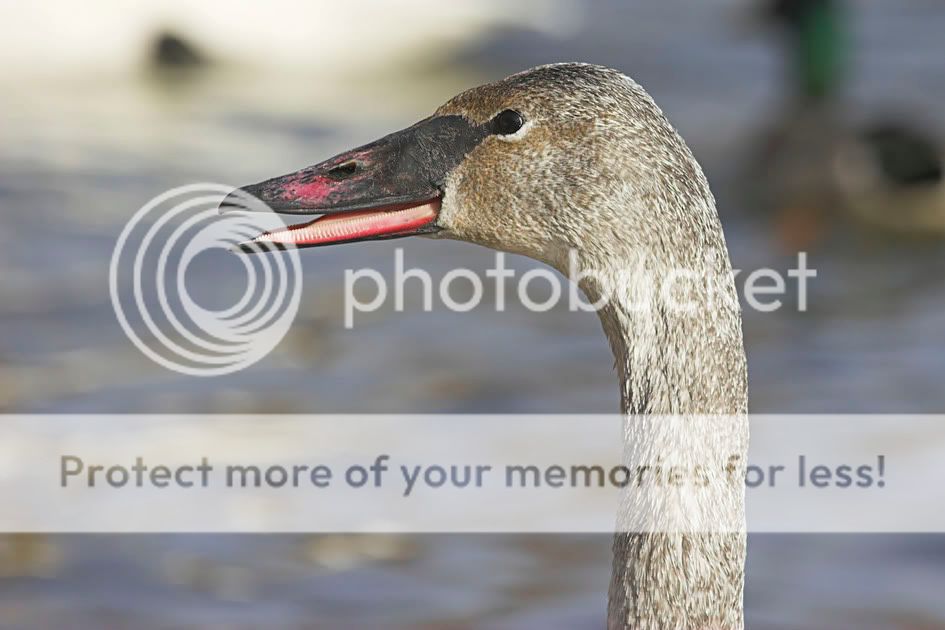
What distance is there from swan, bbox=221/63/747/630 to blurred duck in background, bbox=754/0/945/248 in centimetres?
701

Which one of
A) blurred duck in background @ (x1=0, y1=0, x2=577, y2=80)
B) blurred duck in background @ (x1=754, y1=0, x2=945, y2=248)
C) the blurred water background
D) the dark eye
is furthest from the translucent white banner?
blurred duck in background @ (x1=0, y1=0, x2=577, y2=80)

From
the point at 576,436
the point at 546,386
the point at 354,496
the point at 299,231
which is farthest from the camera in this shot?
the point at 546,386

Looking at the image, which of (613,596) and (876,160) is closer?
(613,596)

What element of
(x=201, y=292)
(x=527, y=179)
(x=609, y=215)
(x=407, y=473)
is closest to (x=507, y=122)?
(x=527, y=179)

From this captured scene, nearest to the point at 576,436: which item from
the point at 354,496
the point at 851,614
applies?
the point at 354,496

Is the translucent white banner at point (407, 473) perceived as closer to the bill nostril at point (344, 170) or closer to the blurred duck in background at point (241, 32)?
the bill nostril at point (344, 170)

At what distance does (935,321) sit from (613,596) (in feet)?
19.9

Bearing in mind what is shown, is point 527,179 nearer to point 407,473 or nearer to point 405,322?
point 407,473

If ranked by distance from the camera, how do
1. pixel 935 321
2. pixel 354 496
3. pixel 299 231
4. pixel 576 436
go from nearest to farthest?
pixel 299 231
pixel 354 496
pixel 576 436
pixel 935 321

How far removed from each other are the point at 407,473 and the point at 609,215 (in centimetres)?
385

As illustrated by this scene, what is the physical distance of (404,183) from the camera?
4.03 m

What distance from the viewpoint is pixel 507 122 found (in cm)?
402

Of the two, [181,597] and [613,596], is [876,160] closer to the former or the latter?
[181,597]

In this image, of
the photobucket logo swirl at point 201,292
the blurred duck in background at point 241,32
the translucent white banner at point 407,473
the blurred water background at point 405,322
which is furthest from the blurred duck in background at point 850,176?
the photobucket logo swirl at point 201,292
